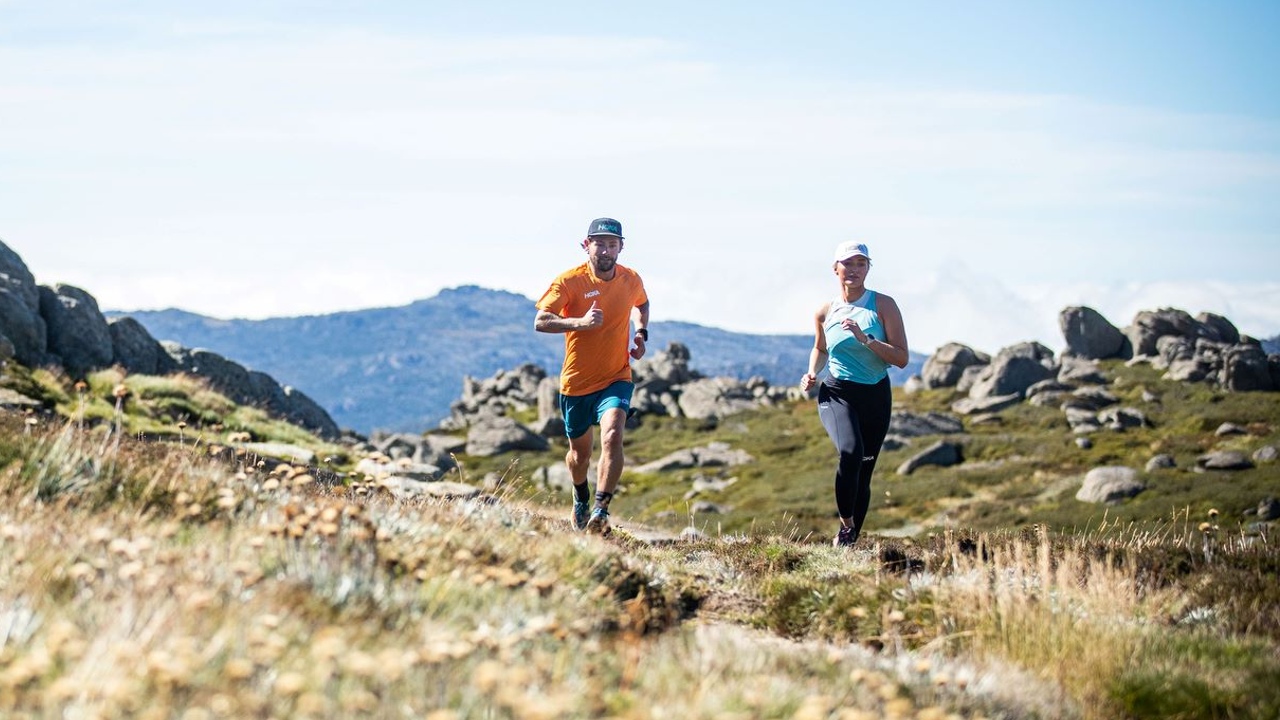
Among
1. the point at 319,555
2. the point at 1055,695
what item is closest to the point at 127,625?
the point at 319,555

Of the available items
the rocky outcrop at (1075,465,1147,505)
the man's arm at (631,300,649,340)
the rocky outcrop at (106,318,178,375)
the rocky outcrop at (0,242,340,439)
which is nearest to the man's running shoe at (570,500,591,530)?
the man's arm at (631,300,649,340)

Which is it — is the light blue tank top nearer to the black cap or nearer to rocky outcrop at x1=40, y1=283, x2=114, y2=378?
the black cap

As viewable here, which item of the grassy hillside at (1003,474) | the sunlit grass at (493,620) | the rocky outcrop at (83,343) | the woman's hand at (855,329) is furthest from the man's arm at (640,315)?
the grassy hillside at (1003,474)

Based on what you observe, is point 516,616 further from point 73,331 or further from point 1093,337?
point 1093,337

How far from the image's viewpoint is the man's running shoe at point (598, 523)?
9648mm

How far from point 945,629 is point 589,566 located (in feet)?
6.49

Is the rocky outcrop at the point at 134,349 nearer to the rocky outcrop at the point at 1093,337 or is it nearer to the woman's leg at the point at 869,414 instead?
the woman's leg at the point at 869,414

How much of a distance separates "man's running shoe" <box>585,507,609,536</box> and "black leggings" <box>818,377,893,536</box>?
204 cm

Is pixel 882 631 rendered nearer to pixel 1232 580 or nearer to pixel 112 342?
pixel 1232 580

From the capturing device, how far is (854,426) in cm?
1034

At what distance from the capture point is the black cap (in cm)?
1015

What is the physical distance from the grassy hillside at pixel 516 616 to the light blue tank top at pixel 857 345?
1.67m

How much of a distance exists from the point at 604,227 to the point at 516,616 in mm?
5552

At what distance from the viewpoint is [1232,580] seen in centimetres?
768
